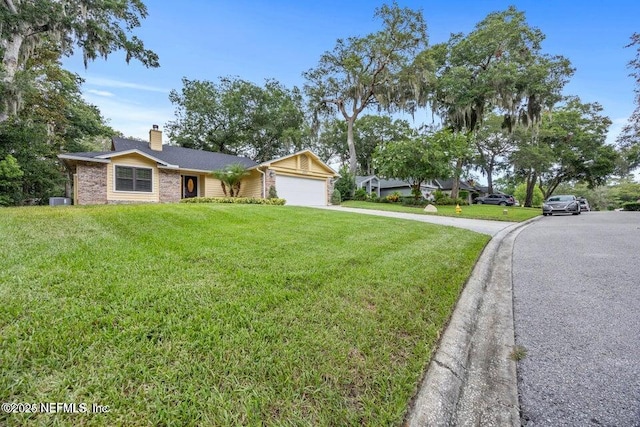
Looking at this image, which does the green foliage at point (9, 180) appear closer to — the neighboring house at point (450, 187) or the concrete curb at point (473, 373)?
the concrete curb at point (473, 373)

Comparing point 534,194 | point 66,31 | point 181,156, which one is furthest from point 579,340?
point 534,194

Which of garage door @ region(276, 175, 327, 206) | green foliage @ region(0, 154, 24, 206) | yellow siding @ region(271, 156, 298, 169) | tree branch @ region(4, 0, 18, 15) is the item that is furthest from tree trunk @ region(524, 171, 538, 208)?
green foliage @ region(0, 154, 24, 206)

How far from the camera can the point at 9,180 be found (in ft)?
38.2

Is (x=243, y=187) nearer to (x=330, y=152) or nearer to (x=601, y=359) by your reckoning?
(x=601, y=359)

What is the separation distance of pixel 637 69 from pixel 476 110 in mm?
11734

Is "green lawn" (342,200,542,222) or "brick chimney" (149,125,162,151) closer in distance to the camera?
"green lawn" (342,200,542,222)

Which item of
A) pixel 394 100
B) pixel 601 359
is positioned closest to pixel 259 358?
pixel 601 359

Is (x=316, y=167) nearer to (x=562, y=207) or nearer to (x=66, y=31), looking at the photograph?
(x=66, y=31)

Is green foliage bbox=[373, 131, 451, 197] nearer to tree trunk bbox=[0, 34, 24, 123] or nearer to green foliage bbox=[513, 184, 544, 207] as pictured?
tree trunk bbox=[0, 34, 24, 123]

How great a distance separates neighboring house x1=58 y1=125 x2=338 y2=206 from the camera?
12.1 meters

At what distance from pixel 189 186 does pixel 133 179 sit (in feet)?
10.7

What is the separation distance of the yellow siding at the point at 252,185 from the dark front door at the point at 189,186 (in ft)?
9.14

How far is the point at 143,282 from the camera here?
8.58ft

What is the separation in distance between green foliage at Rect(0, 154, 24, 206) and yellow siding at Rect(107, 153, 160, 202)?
3.07 metres
